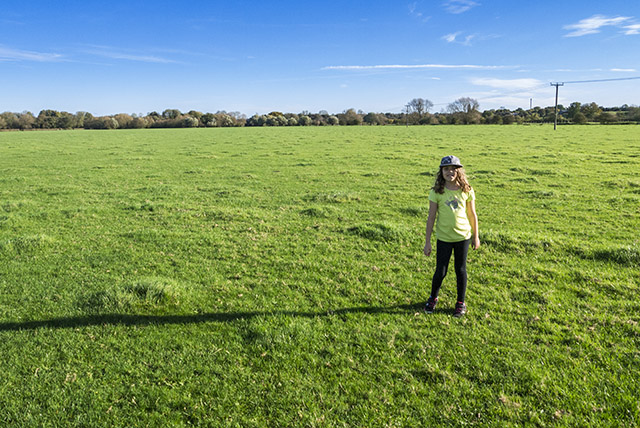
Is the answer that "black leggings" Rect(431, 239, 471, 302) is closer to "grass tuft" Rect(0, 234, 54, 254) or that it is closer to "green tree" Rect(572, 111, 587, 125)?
"grass tuft" Rect(0, 234, 54, 254)

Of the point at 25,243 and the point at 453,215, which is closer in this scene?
the point at 453,215

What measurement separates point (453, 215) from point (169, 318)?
4828 millimetres

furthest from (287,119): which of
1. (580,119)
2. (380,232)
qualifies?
(380,232)

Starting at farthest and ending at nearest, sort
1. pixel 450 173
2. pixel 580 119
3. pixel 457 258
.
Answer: pixel 580 119 < pixel 457 258 < pixel 450 173

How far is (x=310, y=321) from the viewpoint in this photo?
580 cm

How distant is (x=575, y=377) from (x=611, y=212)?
10.3 meters

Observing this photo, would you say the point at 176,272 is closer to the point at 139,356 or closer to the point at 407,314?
the point at 139,356

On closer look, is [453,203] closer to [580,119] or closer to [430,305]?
[430,305]

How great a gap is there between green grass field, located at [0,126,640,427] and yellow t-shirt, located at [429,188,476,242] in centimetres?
133

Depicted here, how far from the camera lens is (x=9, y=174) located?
2270 centimetres

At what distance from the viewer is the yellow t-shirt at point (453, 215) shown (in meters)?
5.58

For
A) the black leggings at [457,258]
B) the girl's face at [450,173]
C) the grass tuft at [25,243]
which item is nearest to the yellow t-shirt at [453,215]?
the black leggings at [457,258]

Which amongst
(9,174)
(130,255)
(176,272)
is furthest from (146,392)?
(9,174)

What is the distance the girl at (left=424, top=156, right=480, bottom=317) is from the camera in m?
5.58
